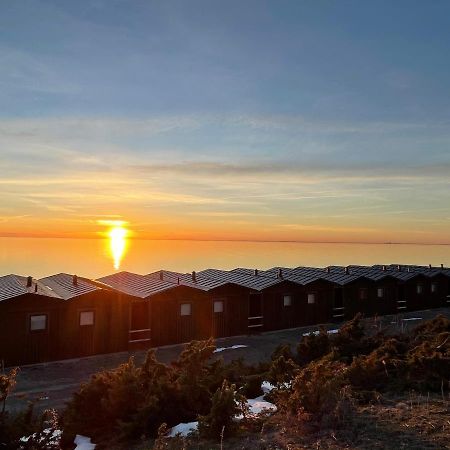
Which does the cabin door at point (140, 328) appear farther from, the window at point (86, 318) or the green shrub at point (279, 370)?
the green shrub at point (279, 370)

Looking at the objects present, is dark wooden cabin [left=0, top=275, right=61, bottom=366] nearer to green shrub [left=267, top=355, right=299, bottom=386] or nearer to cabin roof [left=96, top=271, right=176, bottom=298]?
cabin roof [left=96, top=271, right=176, bottom=298]

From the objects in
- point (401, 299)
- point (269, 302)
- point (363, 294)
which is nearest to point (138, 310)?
point (269, 302)

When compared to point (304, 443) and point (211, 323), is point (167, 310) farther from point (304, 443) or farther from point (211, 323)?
point (304, 443)

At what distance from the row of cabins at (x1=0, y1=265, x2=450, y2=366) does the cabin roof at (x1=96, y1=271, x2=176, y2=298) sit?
0.19 feet

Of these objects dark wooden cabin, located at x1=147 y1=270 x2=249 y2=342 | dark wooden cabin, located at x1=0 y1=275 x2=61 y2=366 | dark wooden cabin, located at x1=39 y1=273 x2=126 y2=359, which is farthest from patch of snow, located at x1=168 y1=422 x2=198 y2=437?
dark wooden cabin, located at x1=147 y1=270 x2=249 y2=342

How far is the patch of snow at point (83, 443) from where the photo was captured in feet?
36.4

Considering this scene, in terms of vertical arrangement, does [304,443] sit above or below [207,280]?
below

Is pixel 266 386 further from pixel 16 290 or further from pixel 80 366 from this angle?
pixel 16 290

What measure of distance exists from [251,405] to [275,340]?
52.5ft

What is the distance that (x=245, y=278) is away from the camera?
33.5 meters

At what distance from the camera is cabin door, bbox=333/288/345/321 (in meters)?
34.6

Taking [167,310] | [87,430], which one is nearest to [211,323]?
[167,310]

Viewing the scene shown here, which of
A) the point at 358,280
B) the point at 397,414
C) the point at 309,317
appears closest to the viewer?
the point at 397,414

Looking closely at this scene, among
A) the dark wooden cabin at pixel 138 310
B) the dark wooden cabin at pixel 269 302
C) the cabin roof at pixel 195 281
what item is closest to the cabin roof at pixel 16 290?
the dark wooden cabin at pixel 138 310
